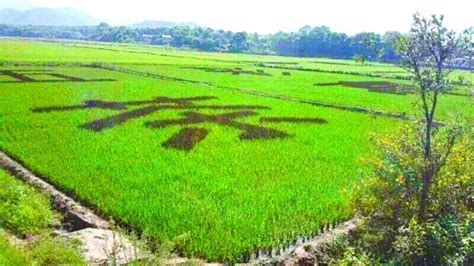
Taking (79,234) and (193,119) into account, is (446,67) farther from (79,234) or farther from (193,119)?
(193,119)

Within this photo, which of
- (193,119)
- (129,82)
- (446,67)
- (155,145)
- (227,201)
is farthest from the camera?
(129,82)

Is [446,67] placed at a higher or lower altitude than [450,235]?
higher

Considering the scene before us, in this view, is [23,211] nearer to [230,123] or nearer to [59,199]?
[59,199]

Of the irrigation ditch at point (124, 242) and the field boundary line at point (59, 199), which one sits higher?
the irrigation ditch at point (124, 242)

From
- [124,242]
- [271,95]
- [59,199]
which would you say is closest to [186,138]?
[59,199]

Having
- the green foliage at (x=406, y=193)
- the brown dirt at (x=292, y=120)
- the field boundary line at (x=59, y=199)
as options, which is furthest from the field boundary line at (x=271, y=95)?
the field boundary line at (x=59, y=199)

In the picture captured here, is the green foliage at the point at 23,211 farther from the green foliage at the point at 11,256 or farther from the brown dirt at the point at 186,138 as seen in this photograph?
the brown dirt at the point at 186,138

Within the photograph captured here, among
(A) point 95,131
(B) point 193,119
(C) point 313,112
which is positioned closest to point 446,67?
(A) point 95,131
